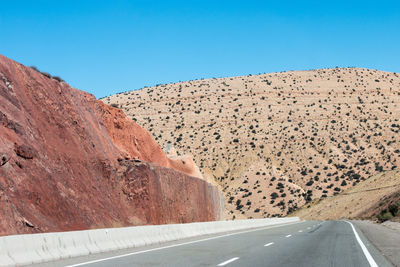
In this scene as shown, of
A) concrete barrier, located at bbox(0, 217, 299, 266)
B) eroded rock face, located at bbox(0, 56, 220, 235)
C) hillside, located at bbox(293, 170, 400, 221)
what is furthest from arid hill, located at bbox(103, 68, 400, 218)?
concrete barrier, located at bbox(0, 217, 299, 266)

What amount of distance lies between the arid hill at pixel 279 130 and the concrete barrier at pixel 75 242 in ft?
165

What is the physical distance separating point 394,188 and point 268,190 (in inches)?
731

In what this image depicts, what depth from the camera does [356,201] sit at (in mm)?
75062

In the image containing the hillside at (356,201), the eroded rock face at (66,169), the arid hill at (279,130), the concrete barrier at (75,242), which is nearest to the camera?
the concrete barrier at (75,242)

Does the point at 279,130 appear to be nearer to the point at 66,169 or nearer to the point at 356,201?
the point at 356,201

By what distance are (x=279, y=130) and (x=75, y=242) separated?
8096 cm

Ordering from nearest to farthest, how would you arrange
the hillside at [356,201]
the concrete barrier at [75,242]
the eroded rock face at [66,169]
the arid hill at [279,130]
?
the concrete barrier at [75,242] < the eroded rock face at [66,169] < the hillside at [356,201] < the arid hill at [279,130]

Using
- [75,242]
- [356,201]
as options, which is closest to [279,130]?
[356,201]

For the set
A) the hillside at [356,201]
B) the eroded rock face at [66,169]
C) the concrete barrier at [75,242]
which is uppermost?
the eroded rock face at [66,169]

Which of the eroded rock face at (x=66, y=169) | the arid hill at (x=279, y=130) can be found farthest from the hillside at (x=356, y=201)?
the eroded rock face at (x=66, y=169)

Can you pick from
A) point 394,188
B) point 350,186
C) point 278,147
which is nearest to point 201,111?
point 278,147

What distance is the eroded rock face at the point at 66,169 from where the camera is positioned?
2053 centimetres

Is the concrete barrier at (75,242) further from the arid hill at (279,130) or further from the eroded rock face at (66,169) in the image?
the arid hill at (279,130)

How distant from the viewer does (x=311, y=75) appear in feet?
387
